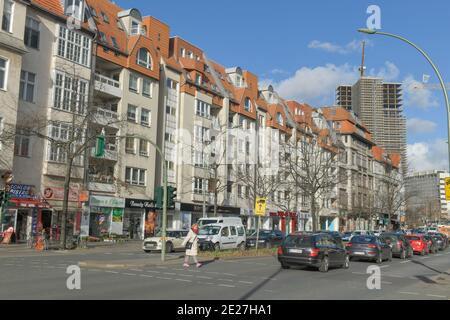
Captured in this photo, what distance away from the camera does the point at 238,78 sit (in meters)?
65.1

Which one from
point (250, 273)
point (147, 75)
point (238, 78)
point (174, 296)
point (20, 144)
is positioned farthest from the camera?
point (238, 78)

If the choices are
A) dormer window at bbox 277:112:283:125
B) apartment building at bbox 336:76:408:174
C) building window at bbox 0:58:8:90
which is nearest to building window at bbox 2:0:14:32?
building window at bbox 0:58:8:90

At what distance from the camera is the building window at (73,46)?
121 ft

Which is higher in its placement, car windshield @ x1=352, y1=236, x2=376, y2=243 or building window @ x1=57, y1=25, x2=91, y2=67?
building window @ x1=57, y1=25, x2=91, y2=67

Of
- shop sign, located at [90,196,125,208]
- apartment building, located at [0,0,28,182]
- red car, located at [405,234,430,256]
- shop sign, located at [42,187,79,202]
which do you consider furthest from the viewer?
shop sign, located at [90,196,125,208]

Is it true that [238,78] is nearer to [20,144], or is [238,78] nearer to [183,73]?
[183,73]

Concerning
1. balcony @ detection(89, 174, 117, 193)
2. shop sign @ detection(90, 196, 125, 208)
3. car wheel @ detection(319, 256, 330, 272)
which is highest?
balcony @ detection(89, 174, 117, 193)

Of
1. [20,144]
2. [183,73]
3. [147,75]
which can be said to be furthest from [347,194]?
[20,144]

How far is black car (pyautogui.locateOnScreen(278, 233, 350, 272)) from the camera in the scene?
731 inches

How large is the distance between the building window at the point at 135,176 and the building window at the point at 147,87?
6.95 meters

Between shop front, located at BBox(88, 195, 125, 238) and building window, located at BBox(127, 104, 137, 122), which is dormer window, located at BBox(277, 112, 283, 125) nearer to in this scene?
building window, located at BBox(127, 104, 137, 122)

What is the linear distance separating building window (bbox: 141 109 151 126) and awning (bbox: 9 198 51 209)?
42.5 feet

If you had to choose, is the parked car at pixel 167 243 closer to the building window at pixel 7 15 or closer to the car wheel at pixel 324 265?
the car wheel at pixel 324 265
